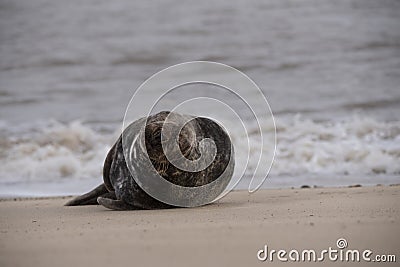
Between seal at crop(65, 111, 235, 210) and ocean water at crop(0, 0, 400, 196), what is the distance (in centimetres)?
130

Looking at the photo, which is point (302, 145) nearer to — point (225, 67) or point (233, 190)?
point (233, 190)

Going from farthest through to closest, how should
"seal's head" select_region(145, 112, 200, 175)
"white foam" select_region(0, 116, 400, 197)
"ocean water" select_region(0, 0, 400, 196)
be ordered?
"ocean water" select_region(0, 0, 400, 196)
"white foam" select_region(0, 116, 400, 197)
"seal's head" select_region(145, 112, 200, 175)

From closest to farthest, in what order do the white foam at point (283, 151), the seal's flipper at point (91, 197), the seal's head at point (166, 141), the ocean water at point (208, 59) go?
the seal's head at point (166, 141), the seal's flipper at point (91, 197), the white foam at point (283, 151), the ocean water at point (208, 59)

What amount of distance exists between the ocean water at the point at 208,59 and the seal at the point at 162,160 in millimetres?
1302

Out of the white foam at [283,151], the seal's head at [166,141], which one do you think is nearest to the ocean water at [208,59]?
the white foam at [283,151]

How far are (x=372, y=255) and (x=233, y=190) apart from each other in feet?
8.39

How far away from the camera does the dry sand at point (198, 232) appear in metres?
1.86
